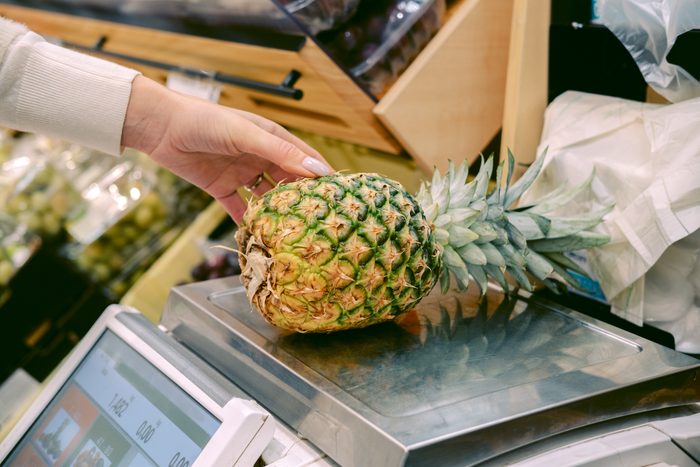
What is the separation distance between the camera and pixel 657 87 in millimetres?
1199

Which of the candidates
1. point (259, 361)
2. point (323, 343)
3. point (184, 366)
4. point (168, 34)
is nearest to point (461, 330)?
point (323, 343)

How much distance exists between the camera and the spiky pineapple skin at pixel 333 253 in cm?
94

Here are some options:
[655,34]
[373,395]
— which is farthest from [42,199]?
[655,34]

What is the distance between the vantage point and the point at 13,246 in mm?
2486

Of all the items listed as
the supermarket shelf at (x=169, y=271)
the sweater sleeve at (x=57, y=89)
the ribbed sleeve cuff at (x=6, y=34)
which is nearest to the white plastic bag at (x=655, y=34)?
the sweater sleeve at (x=57, y=89)

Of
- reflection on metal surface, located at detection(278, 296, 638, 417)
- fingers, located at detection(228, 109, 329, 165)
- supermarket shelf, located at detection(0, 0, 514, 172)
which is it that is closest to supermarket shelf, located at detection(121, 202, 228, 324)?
supermarket shelf, located at detection(0, 0, 514, 172)

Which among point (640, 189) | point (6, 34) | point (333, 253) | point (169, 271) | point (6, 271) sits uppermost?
point (6, 34)

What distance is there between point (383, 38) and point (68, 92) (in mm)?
694

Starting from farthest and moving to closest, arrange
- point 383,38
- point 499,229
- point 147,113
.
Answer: point 383,38, point 147,113, point 499,229

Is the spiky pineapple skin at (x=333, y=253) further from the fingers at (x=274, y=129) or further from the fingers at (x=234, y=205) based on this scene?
the fingers at (x=234, y=205)

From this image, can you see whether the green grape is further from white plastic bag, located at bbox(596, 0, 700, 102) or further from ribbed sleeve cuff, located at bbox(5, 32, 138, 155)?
white plastic bag, located at bbox(596, 0, 700, 102)

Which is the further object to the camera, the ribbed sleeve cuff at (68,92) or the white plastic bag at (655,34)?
the ribbed sleeve cuff at (68,92)

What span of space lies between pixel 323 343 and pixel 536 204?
0.48 m

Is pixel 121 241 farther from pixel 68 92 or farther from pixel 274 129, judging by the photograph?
pixel 274 129
